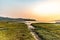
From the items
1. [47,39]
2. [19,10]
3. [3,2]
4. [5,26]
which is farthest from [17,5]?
[47,39]

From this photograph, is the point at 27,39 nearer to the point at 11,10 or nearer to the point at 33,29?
the point at 33,29

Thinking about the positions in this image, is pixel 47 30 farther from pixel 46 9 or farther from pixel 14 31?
pixel 14 31

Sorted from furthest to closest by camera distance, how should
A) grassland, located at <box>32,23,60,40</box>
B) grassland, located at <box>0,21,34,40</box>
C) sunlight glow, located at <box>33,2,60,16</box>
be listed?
1. sunlight glow, located at <box>33,2,60,16</box>
2. grassland, located at <box>32,23,60,40</box>
3. grassland, located at <box>0,21,34,40</box>

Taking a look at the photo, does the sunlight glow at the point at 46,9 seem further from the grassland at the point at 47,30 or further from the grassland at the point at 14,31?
the grassland at the point at 14,31

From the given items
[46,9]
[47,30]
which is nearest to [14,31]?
[47,30]

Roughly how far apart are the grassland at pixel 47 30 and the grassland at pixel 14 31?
0.32m

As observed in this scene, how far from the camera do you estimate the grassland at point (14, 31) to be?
Result: 3549 mm

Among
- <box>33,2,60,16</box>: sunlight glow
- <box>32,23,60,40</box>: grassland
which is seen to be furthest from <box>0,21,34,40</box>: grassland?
<box>33,2,60,16</box>: sunlight glow

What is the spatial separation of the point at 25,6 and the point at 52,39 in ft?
4.13

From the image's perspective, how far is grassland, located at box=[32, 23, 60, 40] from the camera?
12.3 feet

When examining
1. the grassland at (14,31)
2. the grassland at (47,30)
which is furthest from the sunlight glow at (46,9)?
the grassland at (14,31)

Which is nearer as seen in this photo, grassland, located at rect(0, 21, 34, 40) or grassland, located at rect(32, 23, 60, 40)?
grassland, located at rect(0, 21, 34, 40)

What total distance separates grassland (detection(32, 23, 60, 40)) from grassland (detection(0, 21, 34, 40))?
1.06 ft

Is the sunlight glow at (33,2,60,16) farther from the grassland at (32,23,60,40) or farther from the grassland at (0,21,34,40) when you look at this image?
the grassland at (0,21,34,40)
